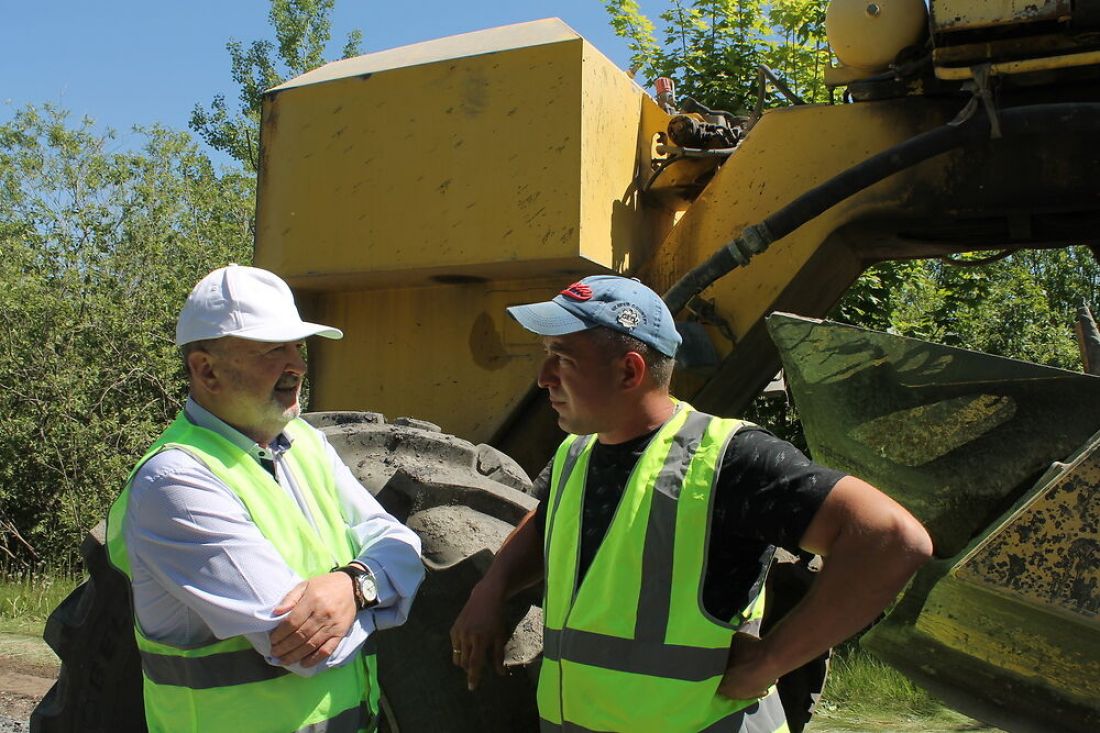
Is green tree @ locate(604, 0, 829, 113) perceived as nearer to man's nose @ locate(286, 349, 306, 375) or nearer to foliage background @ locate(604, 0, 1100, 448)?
foliage background @ locate(604, 0, 1100, 448)

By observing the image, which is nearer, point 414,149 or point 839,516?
point 839,516

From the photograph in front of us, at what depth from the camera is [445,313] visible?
158 inches

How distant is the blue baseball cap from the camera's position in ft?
6.92

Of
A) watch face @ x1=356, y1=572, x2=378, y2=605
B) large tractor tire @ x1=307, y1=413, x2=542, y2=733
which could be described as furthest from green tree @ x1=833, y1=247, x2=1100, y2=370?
watch face @ x1=356, y1=572, x2=378, y2=605

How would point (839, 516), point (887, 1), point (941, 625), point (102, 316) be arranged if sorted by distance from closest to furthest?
point (839, 516) < point (941, 625) < point (887, 1) < point (102, 316)

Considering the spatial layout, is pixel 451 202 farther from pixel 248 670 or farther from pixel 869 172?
pixel 248 670

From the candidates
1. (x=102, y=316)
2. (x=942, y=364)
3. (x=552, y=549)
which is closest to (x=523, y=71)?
(x=942, y=364)

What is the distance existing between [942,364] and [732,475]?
0.94 metres

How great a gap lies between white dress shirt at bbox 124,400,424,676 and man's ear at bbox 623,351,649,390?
67 cm

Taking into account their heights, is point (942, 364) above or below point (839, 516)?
above

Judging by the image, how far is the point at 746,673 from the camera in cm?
189

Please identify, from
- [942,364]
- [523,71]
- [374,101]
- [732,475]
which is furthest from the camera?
[374,101]

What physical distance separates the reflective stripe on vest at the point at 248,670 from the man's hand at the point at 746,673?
2.40ft

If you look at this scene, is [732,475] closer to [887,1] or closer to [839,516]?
[839,516]
